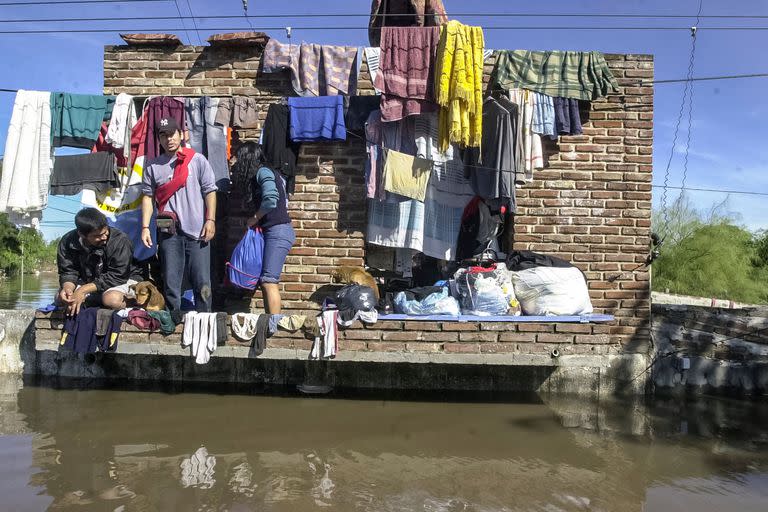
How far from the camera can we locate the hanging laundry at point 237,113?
5488mm

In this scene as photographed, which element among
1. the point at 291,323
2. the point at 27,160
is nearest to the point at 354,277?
the point at 291,323

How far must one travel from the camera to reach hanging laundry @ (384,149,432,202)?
5.30 m

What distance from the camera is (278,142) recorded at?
538cm

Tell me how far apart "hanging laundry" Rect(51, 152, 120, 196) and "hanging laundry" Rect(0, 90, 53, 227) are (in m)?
0.15

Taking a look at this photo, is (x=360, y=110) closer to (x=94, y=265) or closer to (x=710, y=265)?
(x=94, y=265)

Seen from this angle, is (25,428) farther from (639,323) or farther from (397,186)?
(639,323)

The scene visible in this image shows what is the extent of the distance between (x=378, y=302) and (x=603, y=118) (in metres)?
2.98

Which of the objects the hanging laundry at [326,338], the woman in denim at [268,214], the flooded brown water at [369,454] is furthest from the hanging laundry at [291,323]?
the flooded brown water at [369,454]

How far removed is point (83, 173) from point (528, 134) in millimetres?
4459

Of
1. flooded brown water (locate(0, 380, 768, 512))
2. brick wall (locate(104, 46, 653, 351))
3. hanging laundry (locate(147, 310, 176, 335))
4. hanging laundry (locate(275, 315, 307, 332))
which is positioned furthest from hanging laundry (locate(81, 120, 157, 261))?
hanging laundry (locate(275, 315, 307, 332))

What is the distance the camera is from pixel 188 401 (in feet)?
16.5

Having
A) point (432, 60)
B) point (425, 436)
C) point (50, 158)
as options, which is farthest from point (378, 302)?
point (50, 158)

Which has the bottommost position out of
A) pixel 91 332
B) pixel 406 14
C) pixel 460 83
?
pixel 91 332

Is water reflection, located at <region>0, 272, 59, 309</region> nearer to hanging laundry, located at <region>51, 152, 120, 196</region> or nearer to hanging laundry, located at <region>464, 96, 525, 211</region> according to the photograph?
hanging laundry, located at <region>51, 152, 120, 196</region>
